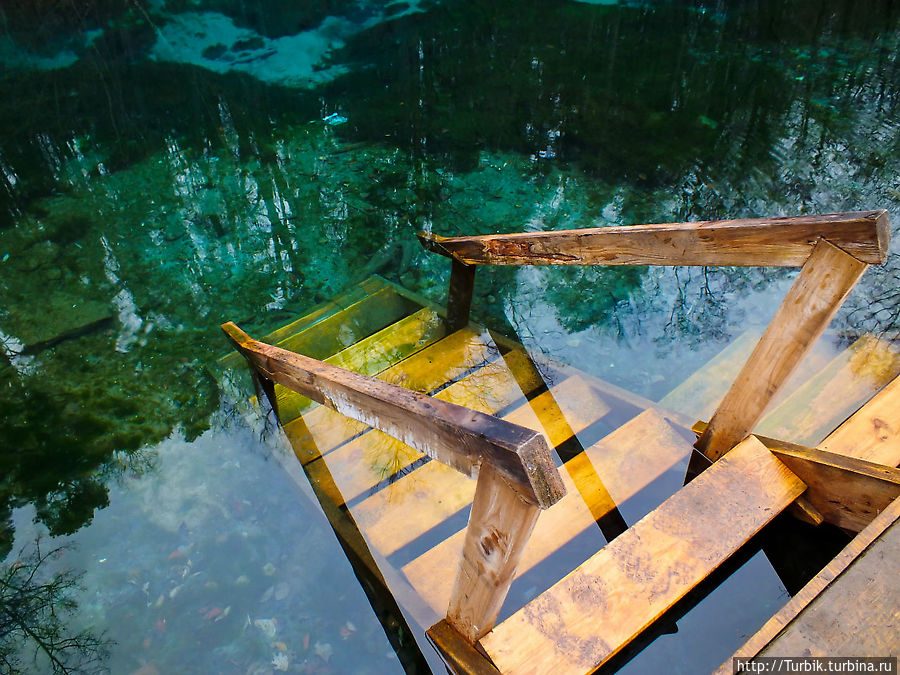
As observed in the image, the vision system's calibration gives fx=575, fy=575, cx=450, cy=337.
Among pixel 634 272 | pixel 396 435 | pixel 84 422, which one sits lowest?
pixel 84 422

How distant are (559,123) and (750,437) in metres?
5.47

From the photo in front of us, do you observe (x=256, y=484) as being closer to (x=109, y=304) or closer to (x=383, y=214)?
(x=109, y=304)

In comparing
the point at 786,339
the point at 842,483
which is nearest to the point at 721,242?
the point at 786,339

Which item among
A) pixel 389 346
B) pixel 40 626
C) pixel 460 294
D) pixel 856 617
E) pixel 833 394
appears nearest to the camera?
pixel 856 617

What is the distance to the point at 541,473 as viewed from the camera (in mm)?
1297

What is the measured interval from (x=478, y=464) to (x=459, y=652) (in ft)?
3.17

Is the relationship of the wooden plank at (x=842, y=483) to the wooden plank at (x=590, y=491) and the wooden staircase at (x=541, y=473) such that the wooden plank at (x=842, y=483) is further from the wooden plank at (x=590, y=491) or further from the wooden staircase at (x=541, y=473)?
the wooden plank at (x=590, y=491)

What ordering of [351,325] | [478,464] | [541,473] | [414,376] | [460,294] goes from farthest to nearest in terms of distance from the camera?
[351,325]
[460,294]
[414,376]
[478,464]
[541,473]

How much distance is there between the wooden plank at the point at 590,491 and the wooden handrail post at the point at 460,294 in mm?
1388

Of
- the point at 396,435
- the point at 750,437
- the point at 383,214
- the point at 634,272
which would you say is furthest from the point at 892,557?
the point at 383,214

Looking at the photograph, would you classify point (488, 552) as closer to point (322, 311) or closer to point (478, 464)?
point (478, 464)

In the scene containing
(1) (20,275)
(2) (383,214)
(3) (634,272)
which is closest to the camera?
(3) (634,272)

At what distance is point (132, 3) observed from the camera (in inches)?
414

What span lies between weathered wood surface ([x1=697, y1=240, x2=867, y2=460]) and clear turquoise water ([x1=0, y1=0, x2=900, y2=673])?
64cm
